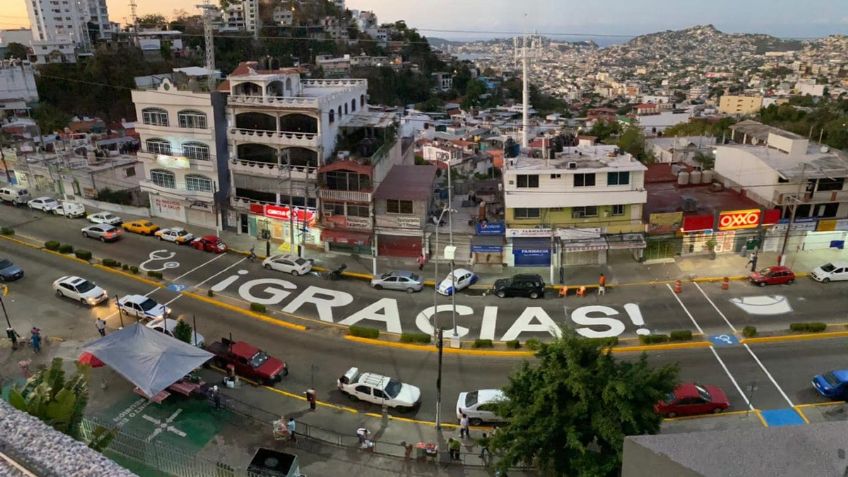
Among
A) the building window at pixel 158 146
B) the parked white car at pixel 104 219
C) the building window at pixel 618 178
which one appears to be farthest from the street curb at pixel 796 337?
the parked white car at pixel 104 219

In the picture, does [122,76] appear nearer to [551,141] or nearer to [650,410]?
[551,141]

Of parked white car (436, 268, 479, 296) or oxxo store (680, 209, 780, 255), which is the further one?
oxxo store (680, 209, 780, 255)

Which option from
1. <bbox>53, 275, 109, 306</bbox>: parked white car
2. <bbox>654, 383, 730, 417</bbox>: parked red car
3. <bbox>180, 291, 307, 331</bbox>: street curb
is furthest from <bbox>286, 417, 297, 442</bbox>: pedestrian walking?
<bbox>53, 275, 109, 306</bbox>: parked white car

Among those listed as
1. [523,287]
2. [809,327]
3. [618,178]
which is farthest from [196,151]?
[809,327]

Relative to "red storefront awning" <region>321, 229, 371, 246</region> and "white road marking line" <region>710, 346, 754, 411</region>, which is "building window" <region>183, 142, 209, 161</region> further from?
"white road marking line" <region>710, 346, 754, 411</region>

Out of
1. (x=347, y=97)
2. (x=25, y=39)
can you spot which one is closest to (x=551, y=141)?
(x=347, y=97)
